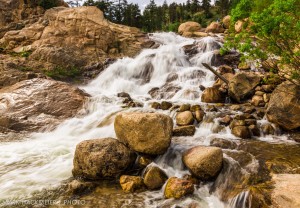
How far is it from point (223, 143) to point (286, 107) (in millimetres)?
2958

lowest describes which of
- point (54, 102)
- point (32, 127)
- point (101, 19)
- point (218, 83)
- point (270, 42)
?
point (32, 127)

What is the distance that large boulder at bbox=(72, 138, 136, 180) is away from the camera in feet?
21.6

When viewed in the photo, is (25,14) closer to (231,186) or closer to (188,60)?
(188,60)

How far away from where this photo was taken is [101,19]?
80.9ft

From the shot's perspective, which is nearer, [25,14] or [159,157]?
[159,157]

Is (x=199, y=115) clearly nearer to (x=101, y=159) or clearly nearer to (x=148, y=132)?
(x=148, y=132)

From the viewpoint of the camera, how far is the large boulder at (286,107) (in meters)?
8.48

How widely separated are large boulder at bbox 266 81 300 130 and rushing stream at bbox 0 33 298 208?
0.90 meters

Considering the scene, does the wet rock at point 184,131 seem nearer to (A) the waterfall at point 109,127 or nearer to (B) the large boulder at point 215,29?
(A) the waterfall at point 109,127

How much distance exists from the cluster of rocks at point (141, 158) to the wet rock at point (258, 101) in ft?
18.9

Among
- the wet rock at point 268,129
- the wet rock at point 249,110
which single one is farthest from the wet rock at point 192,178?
the wet rock at point 249,110

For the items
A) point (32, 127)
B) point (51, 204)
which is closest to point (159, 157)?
point (51, 204)

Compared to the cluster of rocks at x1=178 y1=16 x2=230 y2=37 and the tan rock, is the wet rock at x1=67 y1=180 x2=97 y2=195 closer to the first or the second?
the tan rock

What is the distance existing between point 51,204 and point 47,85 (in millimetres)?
10178
